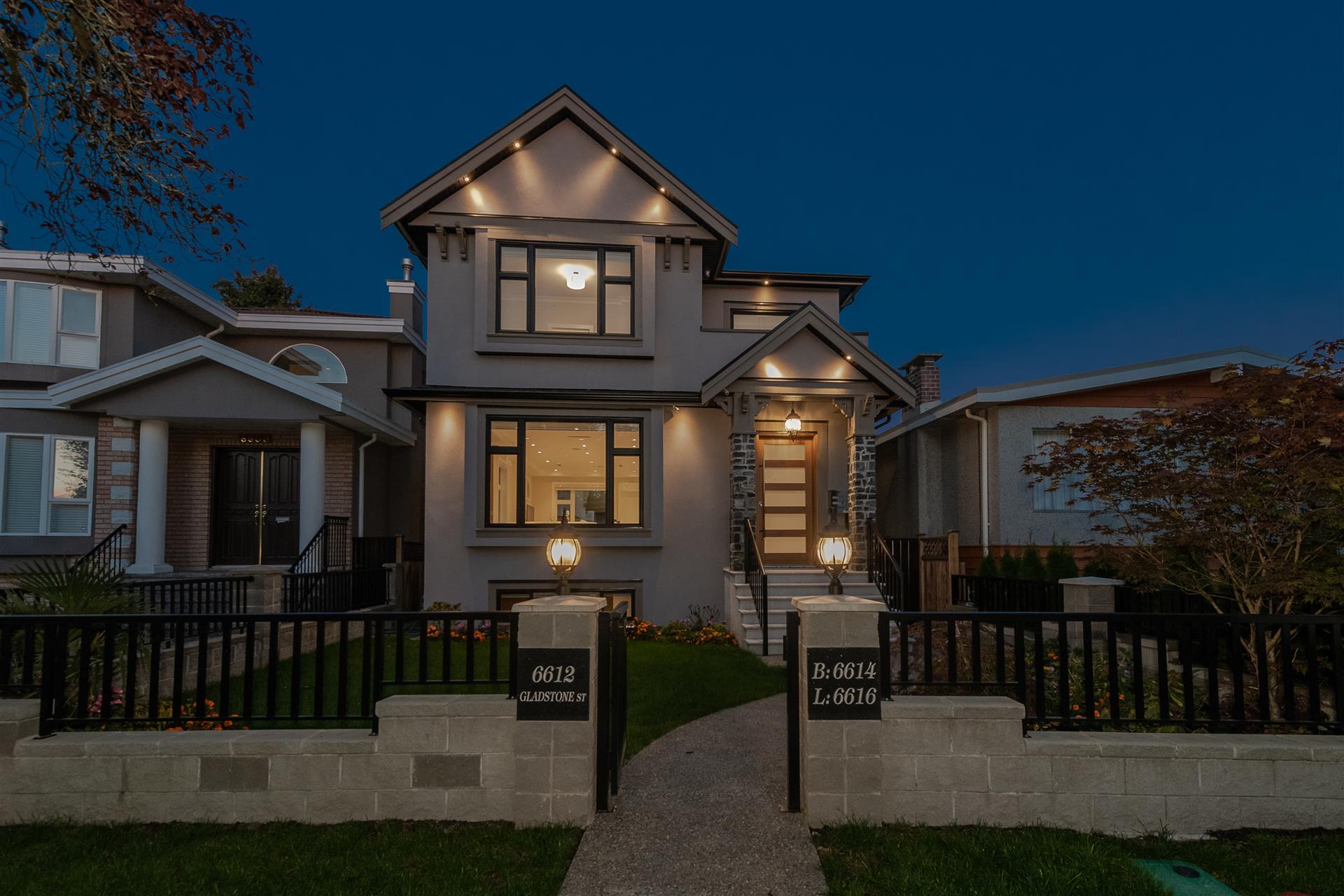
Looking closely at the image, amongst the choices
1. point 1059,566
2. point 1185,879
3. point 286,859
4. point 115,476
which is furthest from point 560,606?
point 115,476

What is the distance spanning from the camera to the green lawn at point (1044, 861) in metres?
3.39

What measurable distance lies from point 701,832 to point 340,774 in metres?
2.17

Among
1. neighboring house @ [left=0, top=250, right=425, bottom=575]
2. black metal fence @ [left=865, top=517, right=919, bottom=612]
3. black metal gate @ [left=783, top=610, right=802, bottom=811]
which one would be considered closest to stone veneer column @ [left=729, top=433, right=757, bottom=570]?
black metal fence @ [left=865, top=517, right=919, bottom=612]

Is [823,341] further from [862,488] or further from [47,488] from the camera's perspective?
[47,488]

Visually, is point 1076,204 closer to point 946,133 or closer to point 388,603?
point 946,133

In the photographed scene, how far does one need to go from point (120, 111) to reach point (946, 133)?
149 m

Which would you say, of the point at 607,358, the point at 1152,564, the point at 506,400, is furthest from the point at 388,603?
the point at 1152,564

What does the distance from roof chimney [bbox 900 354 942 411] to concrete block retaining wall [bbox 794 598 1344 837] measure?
11730 mm

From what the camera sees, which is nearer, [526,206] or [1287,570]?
[1287,570]

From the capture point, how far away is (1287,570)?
18.5ft

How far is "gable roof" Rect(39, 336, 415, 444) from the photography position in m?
11.2

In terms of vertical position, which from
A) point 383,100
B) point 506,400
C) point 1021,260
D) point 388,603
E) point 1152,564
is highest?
point 383,100

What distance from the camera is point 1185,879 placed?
3439 mm

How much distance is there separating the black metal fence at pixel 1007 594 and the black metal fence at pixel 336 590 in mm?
8982
